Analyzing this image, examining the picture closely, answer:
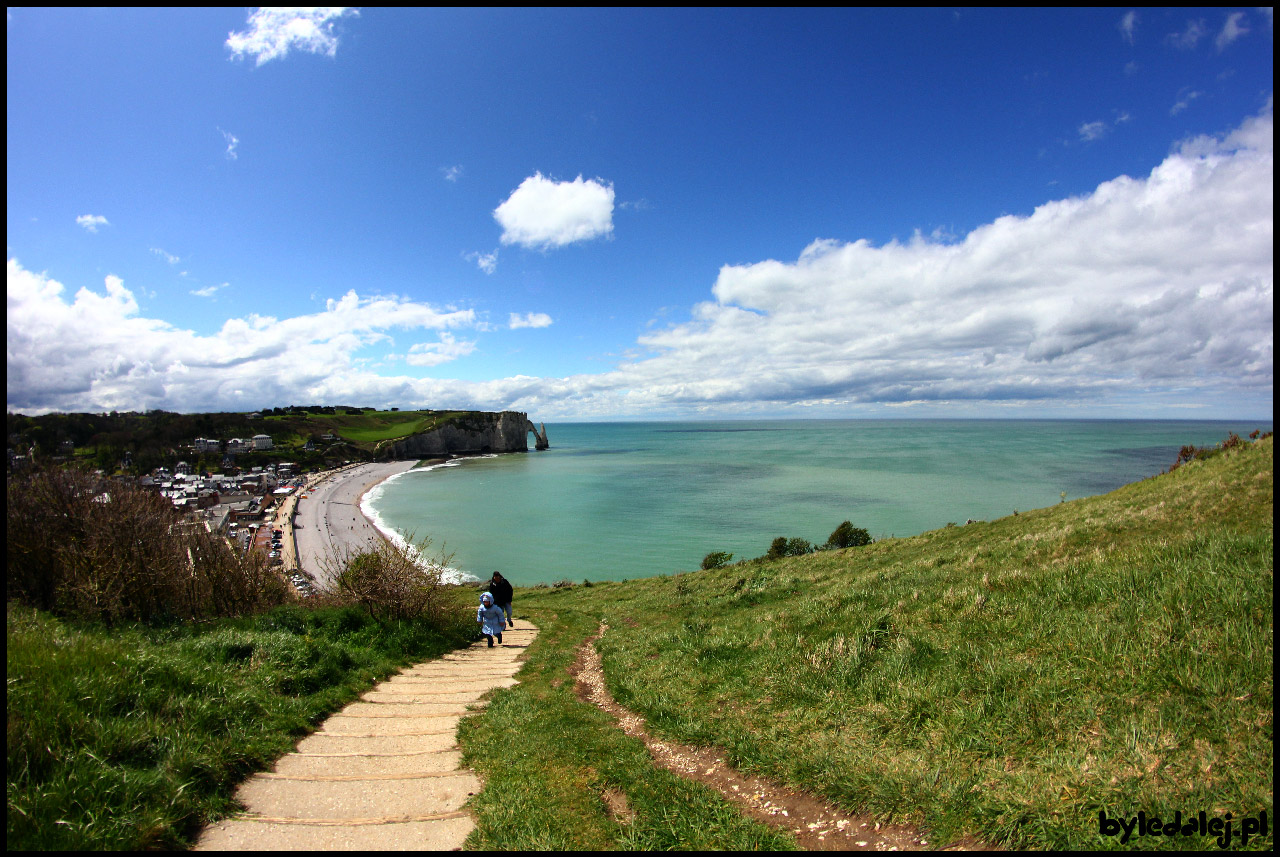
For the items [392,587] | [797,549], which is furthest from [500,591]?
[797,549]

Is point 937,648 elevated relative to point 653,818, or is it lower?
elevated

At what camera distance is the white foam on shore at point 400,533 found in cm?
1893

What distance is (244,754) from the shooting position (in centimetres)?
497

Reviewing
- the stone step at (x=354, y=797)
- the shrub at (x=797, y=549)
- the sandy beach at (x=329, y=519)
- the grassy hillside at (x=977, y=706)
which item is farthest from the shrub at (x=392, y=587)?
the shrub at (x=797, y=549)

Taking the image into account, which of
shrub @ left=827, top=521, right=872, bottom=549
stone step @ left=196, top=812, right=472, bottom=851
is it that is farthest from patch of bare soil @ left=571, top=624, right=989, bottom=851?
shrub @ left=827, top=521, right=872, bottom=549

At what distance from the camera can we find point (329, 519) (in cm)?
5722

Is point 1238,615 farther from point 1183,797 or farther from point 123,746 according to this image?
point 123,746

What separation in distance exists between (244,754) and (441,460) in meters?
142

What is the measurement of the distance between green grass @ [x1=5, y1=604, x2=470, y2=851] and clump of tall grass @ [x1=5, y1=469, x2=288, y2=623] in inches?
68.7

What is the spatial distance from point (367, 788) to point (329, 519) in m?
62.6

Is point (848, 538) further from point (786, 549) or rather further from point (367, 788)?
point (367, 788)

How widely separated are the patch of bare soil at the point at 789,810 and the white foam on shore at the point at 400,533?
8800 mm

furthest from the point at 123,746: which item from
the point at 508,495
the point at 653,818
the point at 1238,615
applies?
the point at 508,495

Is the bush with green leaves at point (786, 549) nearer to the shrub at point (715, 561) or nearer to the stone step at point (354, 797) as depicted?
the shrub at point (715, 561)
